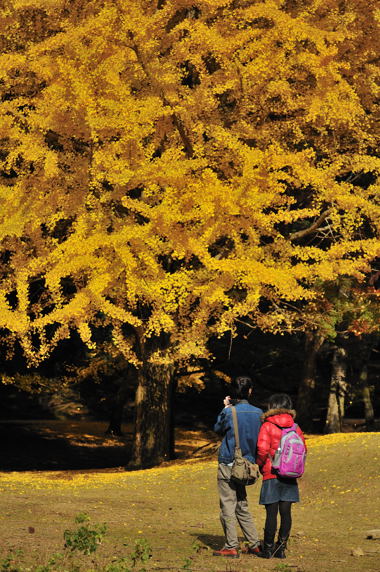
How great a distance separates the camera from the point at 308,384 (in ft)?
89.8

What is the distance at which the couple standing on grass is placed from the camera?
316 inches

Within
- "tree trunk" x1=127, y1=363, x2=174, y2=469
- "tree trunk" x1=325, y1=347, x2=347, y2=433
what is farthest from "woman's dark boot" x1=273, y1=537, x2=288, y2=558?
"tree trunk" x1=325, y1=347, x2=347, y2=433

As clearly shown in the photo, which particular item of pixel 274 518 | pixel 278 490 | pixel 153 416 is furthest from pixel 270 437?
pixel 153 416

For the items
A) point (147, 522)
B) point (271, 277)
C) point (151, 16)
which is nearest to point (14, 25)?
point (151, 16)

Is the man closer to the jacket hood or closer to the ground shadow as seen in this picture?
the jacket hood

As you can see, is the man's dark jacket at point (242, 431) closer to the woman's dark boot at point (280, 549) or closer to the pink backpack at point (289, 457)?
the pink backpack at point (289, 457)

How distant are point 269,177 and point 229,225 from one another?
42.0 inches

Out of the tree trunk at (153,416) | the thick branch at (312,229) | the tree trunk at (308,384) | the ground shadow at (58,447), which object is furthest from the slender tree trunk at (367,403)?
the thick branch at (312,229)

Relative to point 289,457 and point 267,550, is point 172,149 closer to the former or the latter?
point 289,457

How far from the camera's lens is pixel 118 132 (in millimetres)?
15789

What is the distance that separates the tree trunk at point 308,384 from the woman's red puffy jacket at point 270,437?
62.7ft

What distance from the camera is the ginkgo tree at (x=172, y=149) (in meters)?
15.4

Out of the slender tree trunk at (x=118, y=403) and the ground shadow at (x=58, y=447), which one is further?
the slender tree trunk at (x=118, y=403)

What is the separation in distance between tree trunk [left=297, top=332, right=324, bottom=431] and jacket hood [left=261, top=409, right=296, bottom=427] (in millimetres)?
19081
